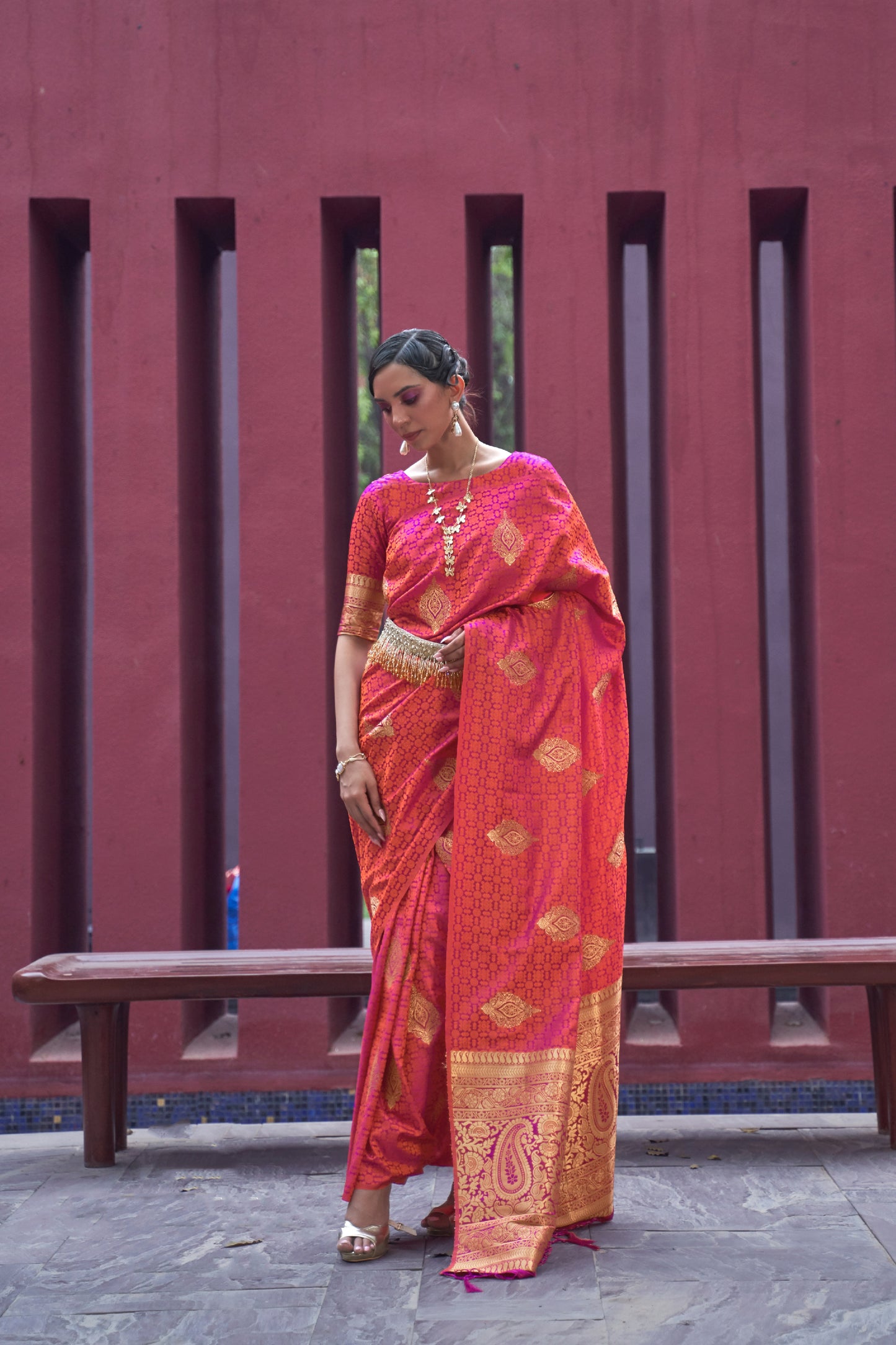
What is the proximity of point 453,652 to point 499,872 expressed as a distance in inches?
17.4

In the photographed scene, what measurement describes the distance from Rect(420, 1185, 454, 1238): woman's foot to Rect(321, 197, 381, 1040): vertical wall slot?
127 cm

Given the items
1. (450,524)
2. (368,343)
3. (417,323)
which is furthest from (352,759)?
(368,343)

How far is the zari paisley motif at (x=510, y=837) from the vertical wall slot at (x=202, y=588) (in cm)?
163

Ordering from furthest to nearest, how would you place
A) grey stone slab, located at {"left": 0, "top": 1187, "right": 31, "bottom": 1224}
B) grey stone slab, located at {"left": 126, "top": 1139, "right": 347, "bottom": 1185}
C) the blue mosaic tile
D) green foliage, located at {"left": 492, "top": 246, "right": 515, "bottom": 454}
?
green foliage, located at {"left": 492, "top": 246, "right": 515, "bottom": 454} → the blue mosaic tile → grey stone slab, located at {"left": 126, "top": 1139, "right": 347, "bottom": 1185} → grey stone slab, located at {"left": 0, "top": 1187, "right": 31, "bottom": 1224}

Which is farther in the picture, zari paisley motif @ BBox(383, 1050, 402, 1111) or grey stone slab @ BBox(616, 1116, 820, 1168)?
grey stone slab @ BBox(616, 1116, 820, 1168)

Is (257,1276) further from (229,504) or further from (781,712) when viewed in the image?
(229,504)

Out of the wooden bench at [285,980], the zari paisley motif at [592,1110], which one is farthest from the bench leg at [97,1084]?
the zari paisley motif at [592,1110]

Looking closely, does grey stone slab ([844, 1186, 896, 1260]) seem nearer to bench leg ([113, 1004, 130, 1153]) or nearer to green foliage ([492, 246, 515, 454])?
bench leg ([113, 1004, 130, 1153])

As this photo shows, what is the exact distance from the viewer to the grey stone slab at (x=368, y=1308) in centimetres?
197

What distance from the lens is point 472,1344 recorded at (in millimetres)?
1925

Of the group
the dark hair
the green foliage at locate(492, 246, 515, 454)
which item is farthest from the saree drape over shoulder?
the green foliage at locate(492, 246, 515, 454)

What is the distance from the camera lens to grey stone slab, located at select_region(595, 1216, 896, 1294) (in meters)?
2.18

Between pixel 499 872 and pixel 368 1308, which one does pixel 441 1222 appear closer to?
pixel 368 1308

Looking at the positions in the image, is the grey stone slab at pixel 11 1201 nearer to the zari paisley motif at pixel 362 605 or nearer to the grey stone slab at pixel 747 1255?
the grey stone slab at pixel 747 1255
